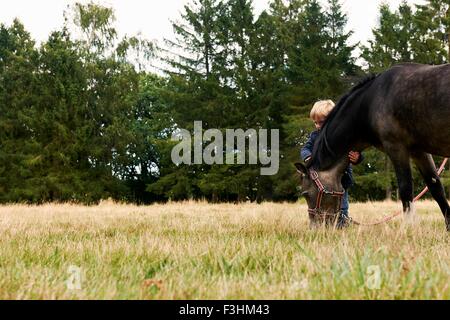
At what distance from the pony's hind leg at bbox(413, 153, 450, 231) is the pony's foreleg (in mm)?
303

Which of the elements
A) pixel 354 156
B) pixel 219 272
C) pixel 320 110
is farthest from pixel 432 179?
pixel 219 272

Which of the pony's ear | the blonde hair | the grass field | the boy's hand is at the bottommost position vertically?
the grass field

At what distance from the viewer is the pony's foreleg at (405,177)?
5.00m

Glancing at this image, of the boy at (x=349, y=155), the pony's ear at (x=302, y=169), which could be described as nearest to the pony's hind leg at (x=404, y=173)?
the boy at (x=349, y=155)

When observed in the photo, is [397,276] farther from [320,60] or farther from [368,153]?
[320,60]

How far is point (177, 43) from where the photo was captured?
32.0m

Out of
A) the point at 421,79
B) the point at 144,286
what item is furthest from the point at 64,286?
the point at 421,79

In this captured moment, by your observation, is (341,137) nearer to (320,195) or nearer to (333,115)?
(333,115)

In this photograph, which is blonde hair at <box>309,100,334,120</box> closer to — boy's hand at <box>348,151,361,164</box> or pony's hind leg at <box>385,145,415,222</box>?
boy's hand at <box>348,151,361,164</box>

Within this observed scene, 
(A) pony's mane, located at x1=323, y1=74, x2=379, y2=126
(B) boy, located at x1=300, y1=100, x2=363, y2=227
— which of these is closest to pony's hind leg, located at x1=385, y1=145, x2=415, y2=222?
(B) boy, located at x1=300, y1=100, x2=363, y2=227

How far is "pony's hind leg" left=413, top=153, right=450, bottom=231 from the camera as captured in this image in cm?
527

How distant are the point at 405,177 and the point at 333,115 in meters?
1.07

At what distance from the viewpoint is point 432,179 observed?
5.40 m

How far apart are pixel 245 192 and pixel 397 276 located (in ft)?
89.3
